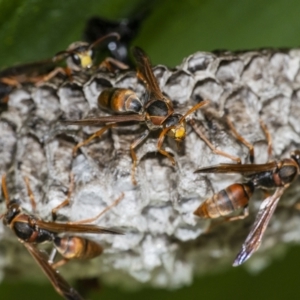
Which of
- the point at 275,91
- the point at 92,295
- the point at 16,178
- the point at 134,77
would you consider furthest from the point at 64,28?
the point at 92,295

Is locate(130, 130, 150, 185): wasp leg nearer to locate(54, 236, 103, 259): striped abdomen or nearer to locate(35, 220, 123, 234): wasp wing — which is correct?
locate(35, 220, 123, 234): wasp wing

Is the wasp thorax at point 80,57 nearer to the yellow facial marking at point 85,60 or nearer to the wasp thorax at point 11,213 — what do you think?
the yellow facial marking at point 85,60

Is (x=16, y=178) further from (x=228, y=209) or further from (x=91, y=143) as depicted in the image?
(x=228, y=209)

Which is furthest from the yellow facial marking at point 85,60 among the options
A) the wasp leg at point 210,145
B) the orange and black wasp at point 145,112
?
the wasp leg at point 210,145

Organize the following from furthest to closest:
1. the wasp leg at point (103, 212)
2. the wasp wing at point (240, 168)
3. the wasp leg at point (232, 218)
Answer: the wasp leg at point (232, 218) → the wasp leg at point (103, 212) → the wasp wing at point (240, 168)

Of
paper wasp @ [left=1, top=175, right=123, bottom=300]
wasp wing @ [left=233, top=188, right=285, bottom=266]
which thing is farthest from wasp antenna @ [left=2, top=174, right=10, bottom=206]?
wasp wing @ [left=233, top=188, right=285, bottom=266]
